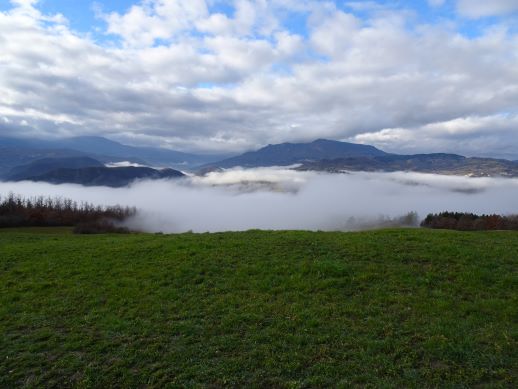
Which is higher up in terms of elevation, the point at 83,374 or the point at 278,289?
the point at 278,289

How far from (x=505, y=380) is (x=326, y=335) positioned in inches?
197

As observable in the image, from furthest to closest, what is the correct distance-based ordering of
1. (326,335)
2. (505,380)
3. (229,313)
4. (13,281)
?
(13,281), (229,313), (326,335), (505,380)

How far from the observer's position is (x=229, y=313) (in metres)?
14.7

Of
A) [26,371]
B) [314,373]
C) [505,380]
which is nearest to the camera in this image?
[505,380]

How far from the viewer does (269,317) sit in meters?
14.3

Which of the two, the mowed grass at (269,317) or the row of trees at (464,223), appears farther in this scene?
the row of trees at (464,223)

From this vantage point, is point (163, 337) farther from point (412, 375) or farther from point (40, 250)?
point (40, 250)

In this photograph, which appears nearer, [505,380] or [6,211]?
[505,380]

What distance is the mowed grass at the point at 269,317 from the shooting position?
35.2 feet

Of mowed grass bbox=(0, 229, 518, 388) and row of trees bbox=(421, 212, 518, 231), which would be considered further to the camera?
row of trees bbox=(421, 212, 518, 231)

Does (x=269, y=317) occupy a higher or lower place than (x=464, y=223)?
higher

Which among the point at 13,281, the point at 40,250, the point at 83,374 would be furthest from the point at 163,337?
the point at 40,250

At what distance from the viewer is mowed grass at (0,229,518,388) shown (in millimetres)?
10719

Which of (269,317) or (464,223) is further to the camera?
(464,223)
